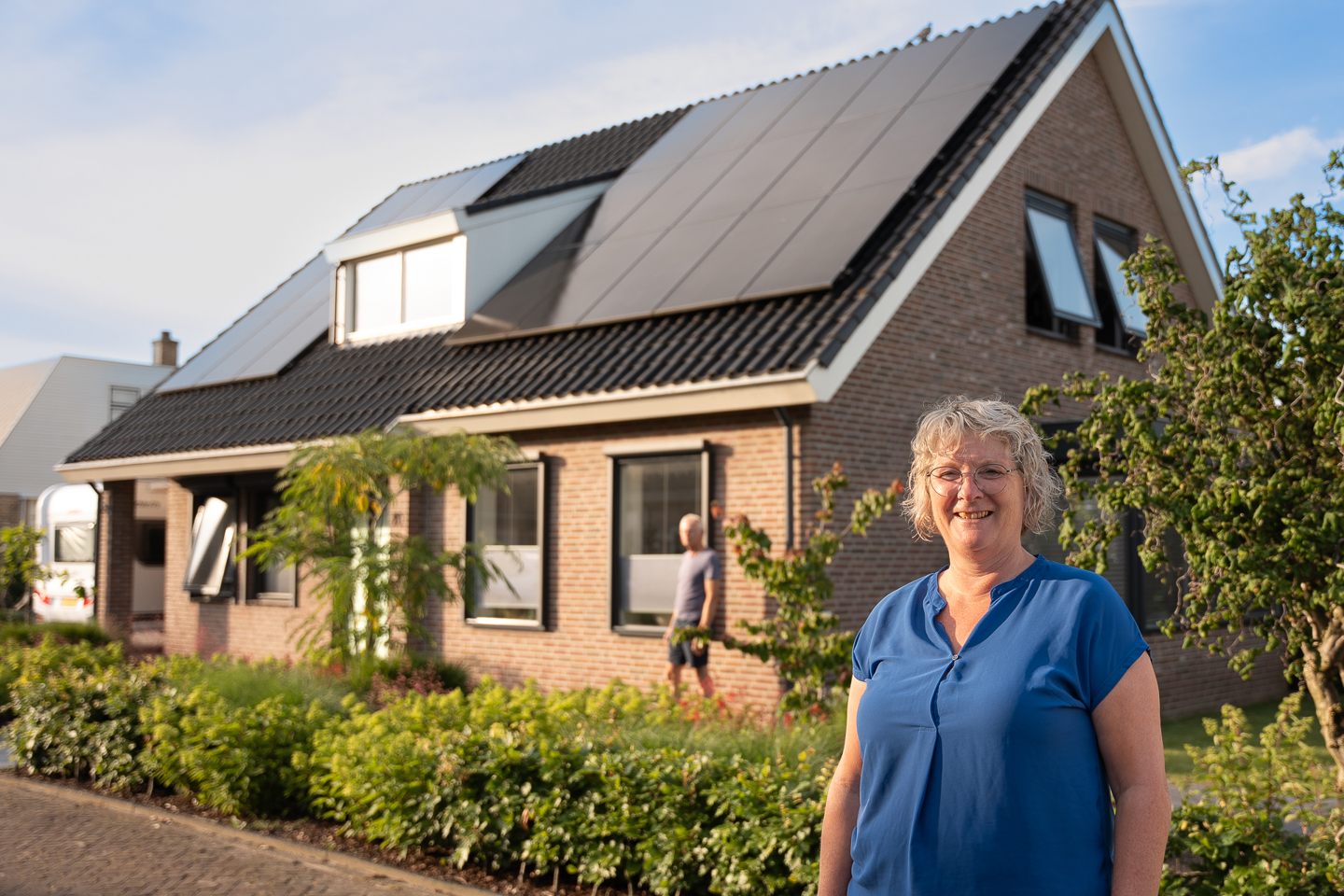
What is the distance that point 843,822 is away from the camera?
115 inches

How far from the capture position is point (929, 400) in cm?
1212

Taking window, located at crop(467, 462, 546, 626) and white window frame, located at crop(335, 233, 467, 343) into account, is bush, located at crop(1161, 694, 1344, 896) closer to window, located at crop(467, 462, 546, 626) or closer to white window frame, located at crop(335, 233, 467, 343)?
window, located at crop(467, 462, 546, 626)

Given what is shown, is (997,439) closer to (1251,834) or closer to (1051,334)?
(1251,834)

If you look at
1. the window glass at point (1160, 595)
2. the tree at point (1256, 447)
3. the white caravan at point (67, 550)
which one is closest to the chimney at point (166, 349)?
the white caravan at point (67, 550)

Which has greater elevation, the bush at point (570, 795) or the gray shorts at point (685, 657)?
the gray shorts at point (685, 657)

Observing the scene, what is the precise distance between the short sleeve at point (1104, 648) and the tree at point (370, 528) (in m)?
9.38

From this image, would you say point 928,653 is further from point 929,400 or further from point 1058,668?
point 929,400

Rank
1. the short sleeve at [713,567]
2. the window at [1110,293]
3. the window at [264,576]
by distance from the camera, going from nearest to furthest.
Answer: the short sleeve at [713,567], the window at [1110,293], the window at [264,576]

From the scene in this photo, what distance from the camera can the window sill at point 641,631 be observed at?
38.3 ft

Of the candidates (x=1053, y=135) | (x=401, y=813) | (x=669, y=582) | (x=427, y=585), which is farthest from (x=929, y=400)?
(x=401, y=813)

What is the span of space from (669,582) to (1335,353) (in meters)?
7.32

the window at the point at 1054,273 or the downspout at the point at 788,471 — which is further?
the window at the point at 1054,273

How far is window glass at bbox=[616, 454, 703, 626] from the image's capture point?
11750 millimetres

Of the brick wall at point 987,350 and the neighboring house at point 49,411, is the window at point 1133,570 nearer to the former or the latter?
the brick wall at point 987,350
